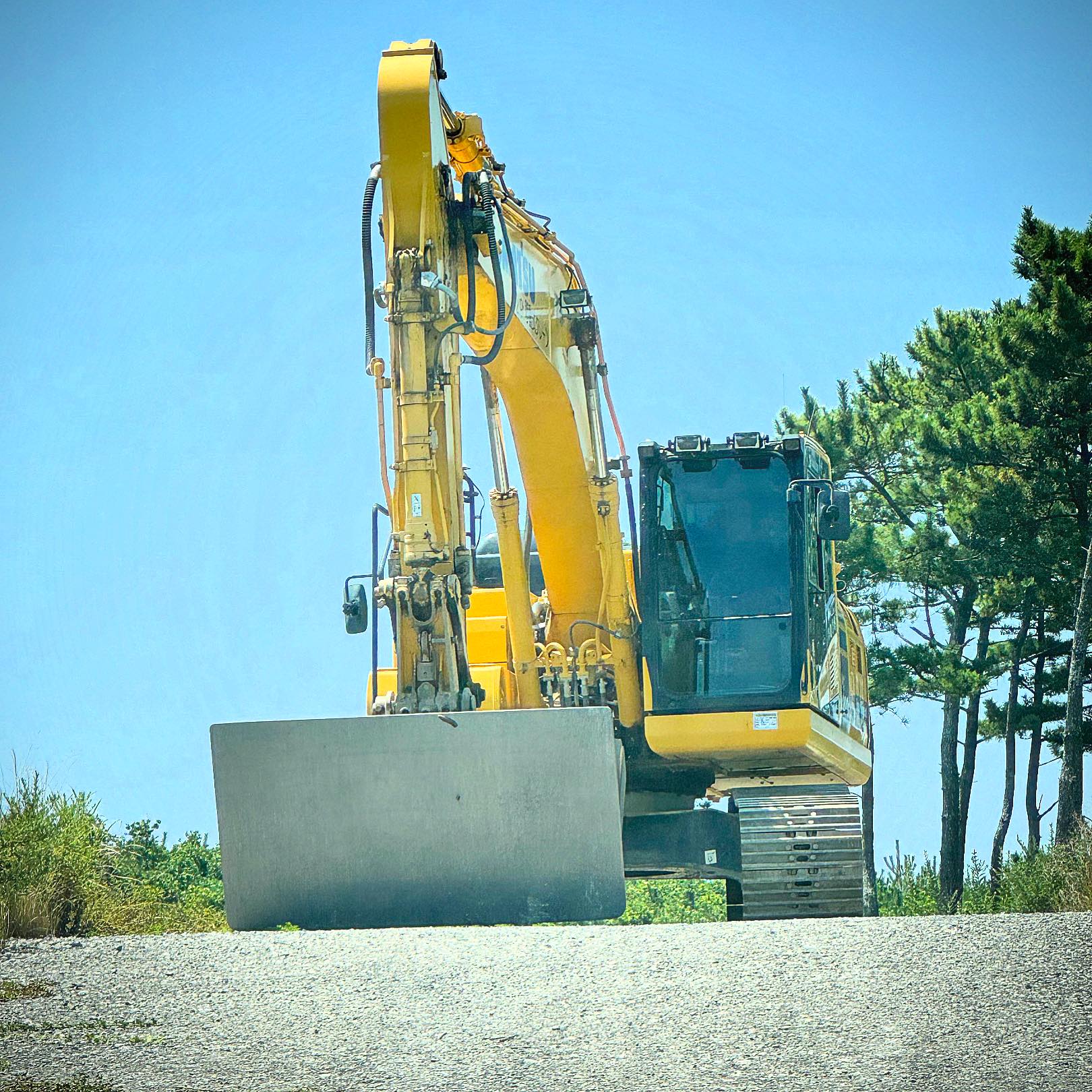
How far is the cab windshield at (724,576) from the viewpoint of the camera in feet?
35.2

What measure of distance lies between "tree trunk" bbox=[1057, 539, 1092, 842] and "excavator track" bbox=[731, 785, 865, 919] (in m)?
13.0

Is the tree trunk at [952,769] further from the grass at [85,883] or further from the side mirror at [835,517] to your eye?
the side mirror at [835,517]

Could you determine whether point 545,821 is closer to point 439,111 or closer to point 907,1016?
point 907,1016

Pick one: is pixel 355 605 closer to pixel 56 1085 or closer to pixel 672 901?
pixel 56 1085

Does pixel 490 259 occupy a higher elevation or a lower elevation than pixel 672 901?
higher

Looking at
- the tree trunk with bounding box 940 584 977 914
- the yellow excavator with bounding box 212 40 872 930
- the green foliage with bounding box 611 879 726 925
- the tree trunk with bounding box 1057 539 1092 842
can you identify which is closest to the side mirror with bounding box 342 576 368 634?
the yellow excavator with bounding box 212 40 872 930

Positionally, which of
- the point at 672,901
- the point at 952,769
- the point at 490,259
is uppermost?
the point at 490,259

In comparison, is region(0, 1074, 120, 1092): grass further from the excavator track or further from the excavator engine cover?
the excavator track

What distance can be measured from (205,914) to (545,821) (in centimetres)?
472

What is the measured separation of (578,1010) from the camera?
6137 mm

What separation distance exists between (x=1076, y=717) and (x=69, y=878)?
16970 mm

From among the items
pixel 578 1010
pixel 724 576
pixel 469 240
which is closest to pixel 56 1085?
pixel 578 1010

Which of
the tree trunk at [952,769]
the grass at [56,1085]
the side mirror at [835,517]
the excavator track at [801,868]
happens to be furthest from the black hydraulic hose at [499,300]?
the tree trunk at [952,769]

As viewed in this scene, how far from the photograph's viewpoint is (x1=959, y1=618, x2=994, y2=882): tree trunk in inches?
1115
